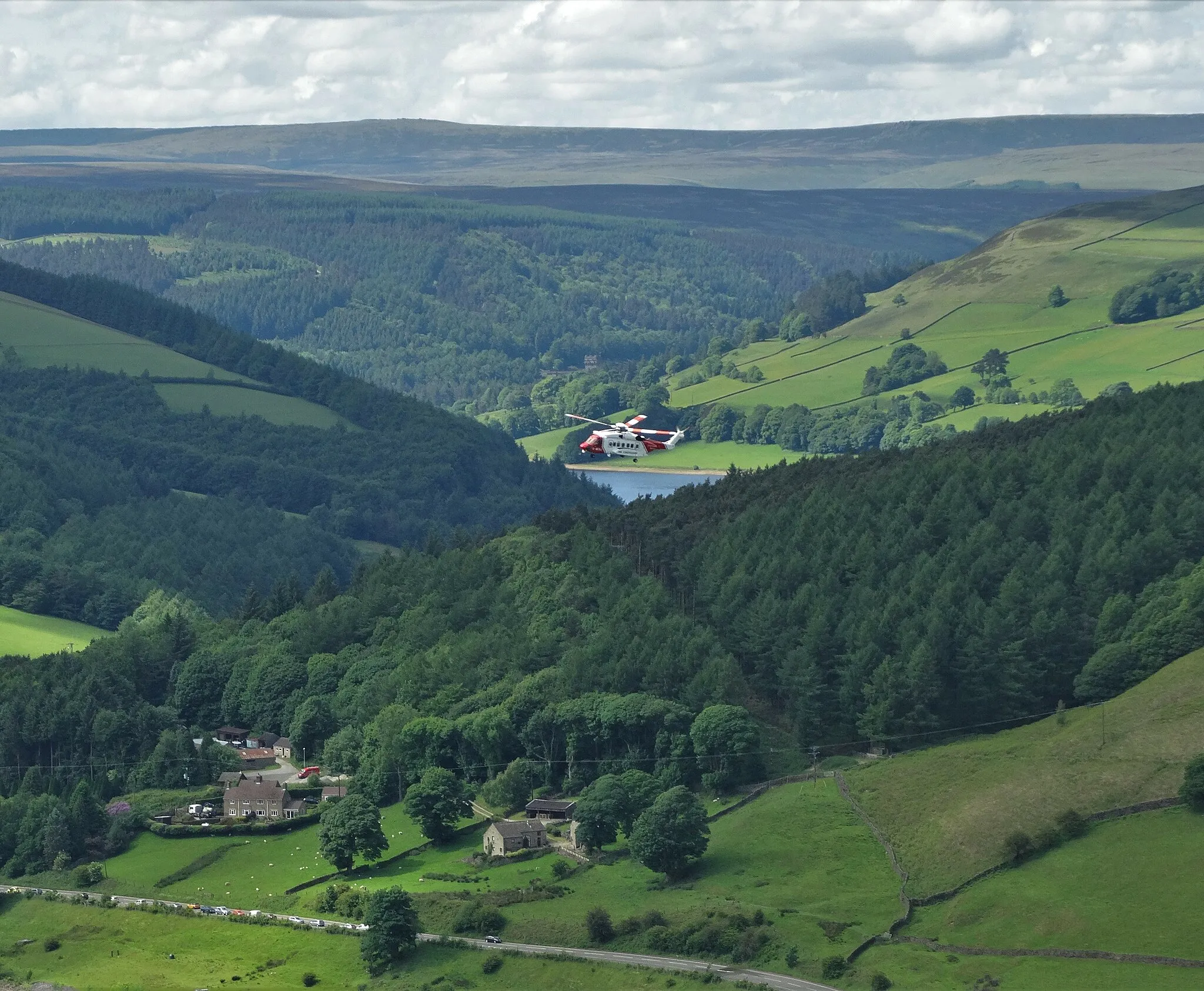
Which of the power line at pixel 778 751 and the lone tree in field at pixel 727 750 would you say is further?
the power line at pixel 778 751

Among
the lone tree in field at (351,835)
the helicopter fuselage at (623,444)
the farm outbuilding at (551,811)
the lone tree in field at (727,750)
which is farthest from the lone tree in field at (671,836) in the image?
the helicopter fuselage at (623,444)

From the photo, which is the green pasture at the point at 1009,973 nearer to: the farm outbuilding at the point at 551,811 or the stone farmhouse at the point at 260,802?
the farm outbuilding at the point at 551,811

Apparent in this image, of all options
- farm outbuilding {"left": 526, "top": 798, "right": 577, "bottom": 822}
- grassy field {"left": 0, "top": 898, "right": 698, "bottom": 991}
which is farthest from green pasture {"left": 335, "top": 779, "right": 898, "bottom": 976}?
grassy field {"left": 0, "top": 898, "right": 698, "bottom": 991}

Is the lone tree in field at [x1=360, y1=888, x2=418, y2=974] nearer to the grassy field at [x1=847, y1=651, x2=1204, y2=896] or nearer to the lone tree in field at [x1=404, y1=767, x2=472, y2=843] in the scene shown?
the lone tree in field at [x1=404, y1=767, x2=472, y2=843]

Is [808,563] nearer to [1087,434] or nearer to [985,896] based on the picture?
[1087,434]

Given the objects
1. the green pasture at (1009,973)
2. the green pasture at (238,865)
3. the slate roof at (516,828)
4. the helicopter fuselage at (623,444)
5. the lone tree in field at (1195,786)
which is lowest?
the green pasture at (238,865)

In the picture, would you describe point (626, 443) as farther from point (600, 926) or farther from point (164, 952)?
point (164, 952)

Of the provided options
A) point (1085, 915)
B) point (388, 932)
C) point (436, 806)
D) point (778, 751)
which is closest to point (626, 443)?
point (778, 751)
